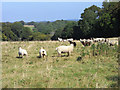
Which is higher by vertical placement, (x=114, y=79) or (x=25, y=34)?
(x=25, y=34)

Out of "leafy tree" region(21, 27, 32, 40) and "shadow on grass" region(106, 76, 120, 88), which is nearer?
"shadow on grass" region(106, 76, 120, 88)

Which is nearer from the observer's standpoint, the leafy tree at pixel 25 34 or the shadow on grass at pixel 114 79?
the shadow on grass at pixel 114 79

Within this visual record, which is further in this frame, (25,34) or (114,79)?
Result: (25,34)

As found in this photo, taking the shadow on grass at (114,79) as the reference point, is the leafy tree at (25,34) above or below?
above

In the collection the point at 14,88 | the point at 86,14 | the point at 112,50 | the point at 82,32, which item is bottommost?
the point at 14,88

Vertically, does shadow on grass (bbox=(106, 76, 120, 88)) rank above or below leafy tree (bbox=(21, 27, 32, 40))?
below

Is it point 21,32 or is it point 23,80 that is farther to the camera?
point 21,32

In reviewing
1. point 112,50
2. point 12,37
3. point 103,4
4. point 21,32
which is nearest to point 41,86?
point 112,50

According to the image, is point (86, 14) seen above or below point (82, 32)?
above

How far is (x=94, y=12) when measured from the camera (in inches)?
2857

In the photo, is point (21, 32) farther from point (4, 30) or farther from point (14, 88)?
point (14, 88)

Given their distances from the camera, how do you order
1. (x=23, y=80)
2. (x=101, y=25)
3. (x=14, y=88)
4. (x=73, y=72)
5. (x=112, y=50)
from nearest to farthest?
(x=14, y=88) < (x=23, y=80) < (x=73, y=72) < (x=112, y=50) < (x=101, y=25)

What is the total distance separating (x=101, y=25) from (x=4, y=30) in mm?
64666

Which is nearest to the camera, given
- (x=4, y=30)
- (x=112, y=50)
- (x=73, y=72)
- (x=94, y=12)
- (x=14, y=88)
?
(x=14, y=88)
